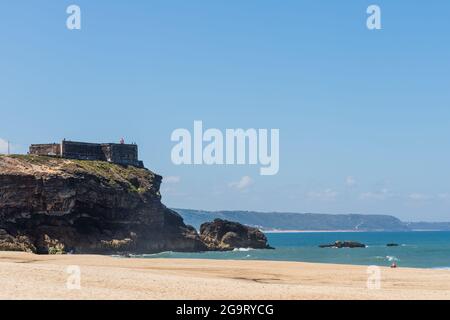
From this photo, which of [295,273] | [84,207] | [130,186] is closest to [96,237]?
[84,207]

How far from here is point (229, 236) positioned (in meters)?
157

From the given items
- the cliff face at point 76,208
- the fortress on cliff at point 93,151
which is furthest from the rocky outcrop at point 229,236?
the fortress on cliff at point 93,151

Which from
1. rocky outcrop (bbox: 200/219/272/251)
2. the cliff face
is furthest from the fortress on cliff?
rocky outcrop (bbox: 200/219/272/251)

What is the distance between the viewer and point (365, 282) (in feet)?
136

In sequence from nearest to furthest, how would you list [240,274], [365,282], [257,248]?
[365,282] < [240,274] < [257,248]

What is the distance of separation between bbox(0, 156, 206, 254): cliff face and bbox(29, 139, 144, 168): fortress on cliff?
571 cm

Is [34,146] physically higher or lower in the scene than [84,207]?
higher

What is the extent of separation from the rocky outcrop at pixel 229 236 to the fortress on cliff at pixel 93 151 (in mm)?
24730

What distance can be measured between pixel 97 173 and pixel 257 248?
5256cm

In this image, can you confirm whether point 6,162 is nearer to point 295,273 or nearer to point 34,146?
point 34,146

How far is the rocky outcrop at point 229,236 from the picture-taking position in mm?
153550

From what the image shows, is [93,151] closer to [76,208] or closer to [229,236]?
[76,208]

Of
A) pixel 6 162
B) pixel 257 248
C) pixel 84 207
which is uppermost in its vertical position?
pixel 6 162

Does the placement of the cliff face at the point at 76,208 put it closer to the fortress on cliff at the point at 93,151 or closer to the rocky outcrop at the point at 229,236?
the fortress on cliff at the point at 93,151
